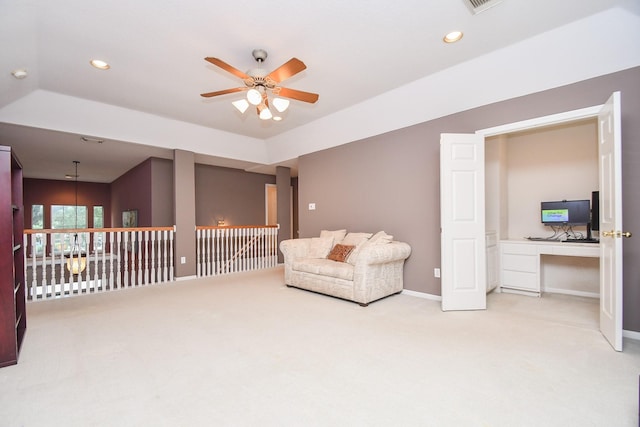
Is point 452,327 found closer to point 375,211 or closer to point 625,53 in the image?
point 375,211

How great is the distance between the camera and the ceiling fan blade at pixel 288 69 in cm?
258

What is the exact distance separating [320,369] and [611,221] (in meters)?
2.70

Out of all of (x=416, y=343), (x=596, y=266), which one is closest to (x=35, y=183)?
(x=416, y=343)

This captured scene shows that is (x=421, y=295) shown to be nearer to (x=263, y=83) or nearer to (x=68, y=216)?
(x=263, y=83)

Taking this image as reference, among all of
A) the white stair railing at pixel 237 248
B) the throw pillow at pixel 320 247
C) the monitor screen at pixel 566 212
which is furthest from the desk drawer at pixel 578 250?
the white stair railing at pixel 237 248

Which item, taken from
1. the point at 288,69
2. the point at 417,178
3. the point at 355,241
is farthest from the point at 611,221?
the point at 288,69

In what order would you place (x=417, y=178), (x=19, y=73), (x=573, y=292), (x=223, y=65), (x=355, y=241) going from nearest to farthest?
(x=223, y=65) → (x=19, y=73) → (x=573, y=292) → (x=417, y=178) → (x=355, y=241)

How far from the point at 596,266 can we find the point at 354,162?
147 inches

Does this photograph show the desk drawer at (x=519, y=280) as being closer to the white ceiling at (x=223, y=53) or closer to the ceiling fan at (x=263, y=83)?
the white ceiling at (x=223, y=53)

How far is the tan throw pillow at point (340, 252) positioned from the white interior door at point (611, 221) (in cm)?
276

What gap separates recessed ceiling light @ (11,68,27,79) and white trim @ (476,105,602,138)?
5338 millimetres

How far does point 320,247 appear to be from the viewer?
15.9 ft

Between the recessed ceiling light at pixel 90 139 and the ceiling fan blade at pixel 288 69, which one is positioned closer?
the ceiling fan blade at pixel 288 69

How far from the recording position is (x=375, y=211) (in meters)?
4.77
